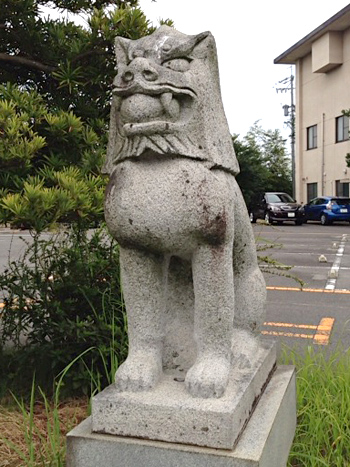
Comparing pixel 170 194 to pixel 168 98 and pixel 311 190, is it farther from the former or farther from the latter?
pixel 311 190

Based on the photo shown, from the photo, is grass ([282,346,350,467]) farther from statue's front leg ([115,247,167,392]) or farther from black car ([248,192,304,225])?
black car ([248,192,304,225])

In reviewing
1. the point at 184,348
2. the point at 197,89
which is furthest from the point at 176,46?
the point at 184,348

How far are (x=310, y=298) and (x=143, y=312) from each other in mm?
4763


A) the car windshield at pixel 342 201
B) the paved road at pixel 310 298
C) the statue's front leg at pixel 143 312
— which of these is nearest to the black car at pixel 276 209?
the car windshield at pixel 342 201

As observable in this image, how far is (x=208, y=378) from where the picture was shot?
1.87 metres

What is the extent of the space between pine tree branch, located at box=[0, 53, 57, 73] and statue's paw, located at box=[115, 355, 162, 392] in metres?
1.93

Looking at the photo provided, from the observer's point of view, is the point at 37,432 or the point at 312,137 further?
the point at 312,137

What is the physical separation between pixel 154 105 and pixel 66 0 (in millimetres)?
1827

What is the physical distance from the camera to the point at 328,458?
2.41 metres

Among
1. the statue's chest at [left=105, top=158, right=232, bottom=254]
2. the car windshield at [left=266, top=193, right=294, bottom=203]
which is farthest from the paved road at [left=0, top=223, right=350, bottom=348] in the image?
the car windshield at [left=266, top=193, right=294, bottom=203]

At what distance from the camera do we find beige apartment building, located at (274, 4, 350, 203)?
20.1 meters

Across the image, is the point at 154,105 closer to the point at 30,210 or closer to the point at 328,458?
the point at 30,210

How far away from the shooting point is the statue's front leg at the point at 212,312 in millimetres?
1909

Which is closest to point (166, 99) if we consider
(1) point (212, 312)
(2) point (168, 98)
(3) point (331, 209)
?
(2) point (168, 98)
